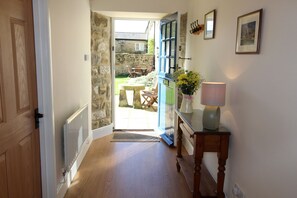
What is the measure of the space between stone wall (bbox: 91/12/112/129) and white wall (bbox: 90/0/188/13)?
206 mm

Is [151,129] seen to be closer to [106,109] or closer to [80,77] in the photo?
[106,109]

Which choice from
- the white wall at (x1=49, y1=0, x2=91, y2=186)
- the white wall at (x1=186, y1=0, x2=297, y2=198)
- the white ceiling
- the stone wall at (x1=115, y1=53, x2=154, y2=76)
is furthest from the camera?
the stone wall at (x1=115, y1=53, x2=154, y2=76)

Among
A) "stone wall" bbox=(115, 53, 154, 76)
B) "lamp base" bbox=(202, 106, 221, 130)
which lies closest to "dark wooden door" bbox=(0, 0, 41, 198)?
"lamp base" bbox=(202, 106, 221, 130)

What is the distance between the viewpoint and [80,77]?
3309 mm

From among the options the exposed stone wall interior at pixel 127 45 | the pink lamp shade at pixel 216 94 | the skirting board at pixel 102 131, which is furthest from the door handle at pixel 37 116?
the exposed stone wall interior at pixel 127 45

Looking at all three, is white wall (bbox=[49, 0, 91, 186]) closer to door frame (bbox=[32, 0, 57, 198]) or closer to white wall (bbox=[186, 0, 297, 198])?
door frame (bbox=[32, 0, 57, 198])

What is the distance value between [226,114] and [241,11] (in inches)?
36.9

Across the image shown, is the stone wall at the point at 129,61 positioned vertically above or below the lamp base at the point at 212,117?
above

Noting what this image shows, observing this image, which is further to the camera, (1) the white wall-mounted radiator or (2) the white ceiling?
(2) the white ceiling

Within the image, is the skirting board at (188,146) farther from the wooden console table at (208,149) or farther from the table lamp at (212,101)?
the table lamp at (212,101)

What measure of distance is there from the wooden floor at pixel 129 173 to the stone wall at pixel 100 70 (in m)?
0.56

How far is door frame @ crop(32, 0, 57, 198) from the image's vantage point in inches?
78.0

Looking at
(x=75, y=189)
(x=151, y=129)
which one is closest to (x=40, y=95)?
(x=75, y=189)

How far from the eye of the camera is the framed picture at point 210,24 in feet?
9.07
